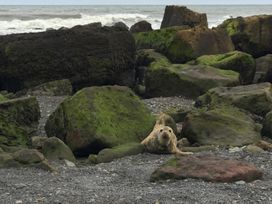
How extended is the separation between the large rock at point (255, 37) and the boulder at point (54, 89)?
646 cm

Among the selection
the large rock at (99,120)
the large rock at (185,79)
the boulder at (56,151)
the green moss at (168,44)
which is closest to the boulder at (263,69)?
the large rock at (185,79)

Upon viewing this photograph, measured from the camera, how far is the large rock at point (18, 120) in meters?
7.97

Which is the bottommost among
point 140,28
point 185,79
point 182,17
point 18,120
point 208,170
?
point 140,28

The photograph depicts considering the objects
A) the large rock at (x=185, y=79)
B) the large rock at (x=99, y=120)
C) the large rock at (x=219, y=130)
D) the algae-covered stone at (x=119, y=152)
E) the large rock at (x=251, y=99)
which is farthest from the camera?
the large rock at (x=185, y=79)

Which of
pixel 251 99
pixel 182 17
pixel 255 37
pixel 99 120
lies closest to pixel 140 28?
pixel 182 17

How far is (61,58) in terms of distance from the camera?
12.4 meters

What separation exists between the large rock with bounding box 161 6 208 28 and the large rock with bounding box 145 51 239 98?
6.98m

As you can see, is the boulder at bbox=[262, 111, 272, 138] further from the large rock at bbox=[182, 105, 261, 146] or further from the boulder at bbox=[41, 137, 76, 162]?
the boulder at bbox=[41, 137, 76, 162]

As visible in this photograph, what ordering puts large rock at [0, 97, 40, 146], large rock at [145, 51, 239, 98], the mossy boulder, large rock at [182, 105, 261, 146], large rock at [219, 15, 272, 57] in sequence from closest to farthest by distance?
1. large rock at [0, 97, 40, 146]
2. large rock at [182, 105, 261, 146]
3. large rock at [145, 51, 239, 98]
4. the mossy boulder
5. large rock at [219, 15, 272, 57]

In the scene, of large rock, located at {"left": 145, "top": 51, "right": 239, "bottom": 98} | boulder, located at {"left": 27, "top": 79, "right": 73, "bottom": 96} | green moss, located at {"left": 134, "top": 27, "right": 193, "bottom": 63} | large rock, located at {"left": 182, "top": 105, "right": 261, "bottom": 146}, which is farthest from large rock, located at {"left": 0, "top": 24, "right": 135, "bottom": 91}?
large rock, located at {"left": 182, "top": 105, "right": 261, "bottom": 146}

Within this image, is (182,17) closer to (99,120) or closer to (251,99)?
(251,99)

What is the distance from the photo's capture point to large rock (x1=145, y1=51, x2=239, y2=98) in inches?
467

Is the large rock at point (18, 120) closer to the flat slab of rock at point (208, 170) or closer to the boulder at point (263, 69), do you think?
the flat slab of rock at point (208, 170)

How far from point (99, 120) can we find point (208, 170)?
2.61 meters
